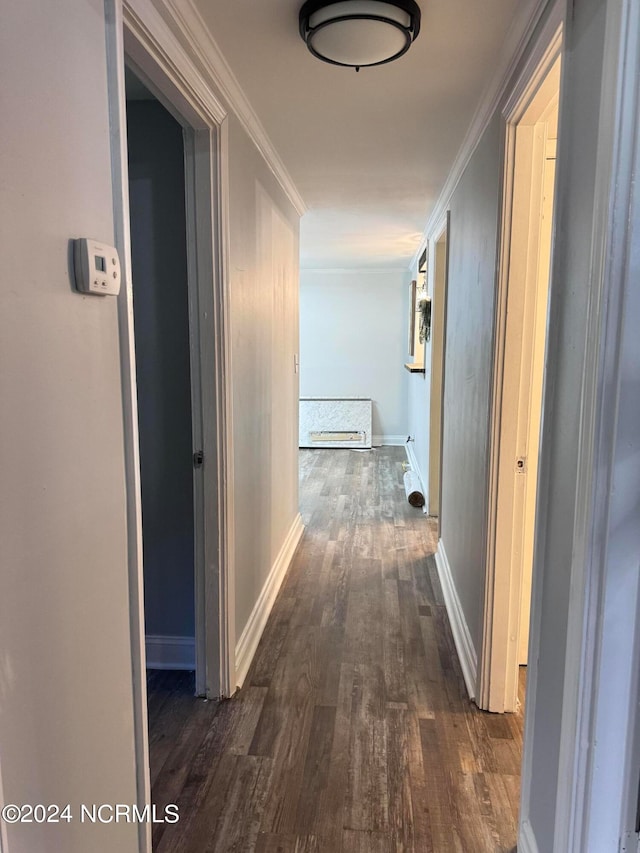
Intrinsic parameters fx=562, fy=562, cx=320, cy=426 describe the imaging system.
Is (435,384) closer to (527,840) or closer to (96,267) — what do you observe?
(527,840)

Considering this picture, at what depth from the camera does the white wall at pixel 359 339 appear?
7.17 meters

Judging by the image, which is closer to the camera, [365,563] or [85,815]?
[85,815]

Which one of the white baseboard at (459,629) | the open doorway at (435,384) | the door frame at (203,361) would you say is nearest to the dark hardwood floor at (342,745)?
the white baseboard at (459,629)

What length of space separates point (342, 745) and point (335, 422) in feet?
18.1

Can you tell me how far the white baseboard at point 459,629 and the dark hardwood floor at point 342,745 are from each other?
45 millimetres

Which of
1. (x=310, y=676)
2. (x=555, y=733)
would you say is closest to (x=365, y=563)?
(x=310, y=676)

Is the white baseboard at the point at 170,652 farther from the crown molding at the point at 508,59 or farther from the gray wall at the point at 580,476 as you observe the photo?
the crown molding at the point at 508,59

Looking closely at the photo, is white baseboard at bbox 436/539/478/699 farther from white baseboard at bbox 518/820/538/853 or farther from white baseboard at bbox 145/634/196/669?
white baseboard at bbox 145/634/196/669

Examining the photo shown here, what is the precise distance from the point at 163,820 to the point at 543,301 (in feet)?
6.67

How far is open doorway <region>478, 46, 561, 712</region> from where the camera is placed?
1767 mm

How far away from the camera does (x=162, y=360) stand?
7.18 ft

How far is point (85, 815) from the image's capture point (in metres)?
1.03

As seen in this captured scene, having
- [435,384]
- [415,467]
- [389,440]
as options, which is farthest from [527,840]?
[389,440]

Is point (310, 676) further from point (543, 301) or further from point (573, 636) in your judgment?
point (543, 301)
